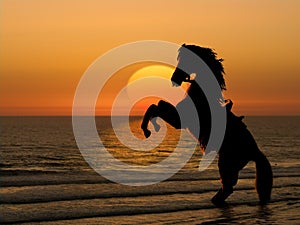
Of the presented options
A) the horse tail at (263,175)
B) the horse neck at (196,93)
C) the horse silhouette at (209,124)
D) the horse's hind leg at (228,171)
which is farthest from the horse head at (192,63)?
the horse tail at (263,175)

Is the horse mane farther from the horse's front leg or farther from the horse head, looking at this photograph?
the horse's front leg

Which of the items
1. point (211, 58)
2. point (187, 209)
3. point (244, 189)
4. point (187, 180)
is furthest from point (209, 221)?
point (187, 180)

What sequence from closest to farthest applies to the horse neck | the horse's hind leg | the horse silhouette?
the horse silhouette, the horse neck, the horse's hind leg

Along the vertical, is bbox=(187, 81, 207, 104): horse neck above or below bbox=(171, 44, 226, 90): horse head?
below

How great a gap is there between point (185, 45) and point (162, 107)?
1.28 metres

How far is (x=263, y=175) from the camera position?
447 inches

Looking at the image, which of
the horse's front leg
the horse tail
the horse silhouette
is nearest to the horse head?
the horse silhouette

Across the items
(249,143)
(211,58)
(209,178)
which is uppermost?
(211,58)

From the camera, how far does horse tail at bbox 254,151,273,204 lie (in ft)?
37.1

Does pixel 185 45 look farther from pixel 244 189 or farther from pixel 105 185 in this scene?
pixel 105 185

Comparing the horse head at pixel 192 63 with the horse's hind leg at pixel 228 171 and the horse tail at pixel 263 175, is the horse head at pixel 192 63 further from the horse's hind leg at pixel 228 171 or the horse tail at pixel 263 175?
the horse tail at pixel 263 175

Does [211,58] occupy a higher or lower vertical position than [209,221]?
higher

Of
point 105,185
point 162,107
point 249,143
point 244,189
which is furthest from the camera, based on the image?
point 105,185

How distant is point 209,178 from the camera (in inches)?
706
